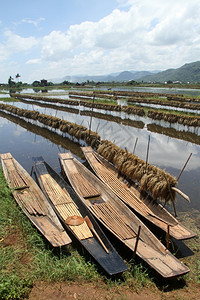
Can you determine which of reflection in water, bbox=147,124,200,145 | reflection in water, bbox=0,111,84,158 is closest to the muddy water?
reflection in water, bbox=0,111,84,158

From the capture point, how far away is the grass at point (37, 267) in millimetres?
5105

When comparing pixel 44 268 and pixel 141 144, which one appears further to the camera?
pixel 141 144

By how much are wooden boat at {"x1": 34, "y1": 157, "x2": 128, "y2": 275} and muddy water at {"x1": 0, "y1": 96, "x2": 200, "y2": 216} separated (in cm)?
340

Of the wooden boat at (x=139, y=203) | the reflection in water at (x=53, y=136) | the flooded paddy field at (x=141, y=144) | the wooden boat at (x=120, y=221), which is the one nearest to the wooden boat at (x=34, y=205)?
the wooden boat at (x=120, y=221)

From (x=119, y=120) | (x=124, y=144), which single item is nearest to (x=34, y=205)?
(x=124, y=144)

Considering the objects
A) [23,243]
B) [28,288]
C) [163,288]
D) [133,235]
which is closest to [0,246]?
[23,243]

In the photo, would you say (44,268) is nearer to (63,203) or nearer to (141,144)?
(63,203)

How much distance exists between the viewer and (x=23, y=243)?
6648 mm

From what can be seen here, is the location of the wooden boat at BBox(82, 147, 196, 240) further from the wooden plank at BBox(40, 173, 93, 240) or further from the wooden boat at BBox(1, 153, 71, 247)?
the wooden boat at BBox(1, 153, 71, 247)

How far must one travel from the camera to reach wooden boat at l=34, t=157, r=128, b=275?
230 inches

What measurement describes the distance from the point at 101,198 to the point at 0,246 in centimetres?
429

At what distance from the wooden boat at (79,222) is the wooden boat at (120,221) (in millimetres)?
379

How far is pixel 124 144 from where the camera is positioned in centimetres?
1898

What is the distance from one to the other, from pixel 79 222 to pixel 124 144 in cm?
1226
